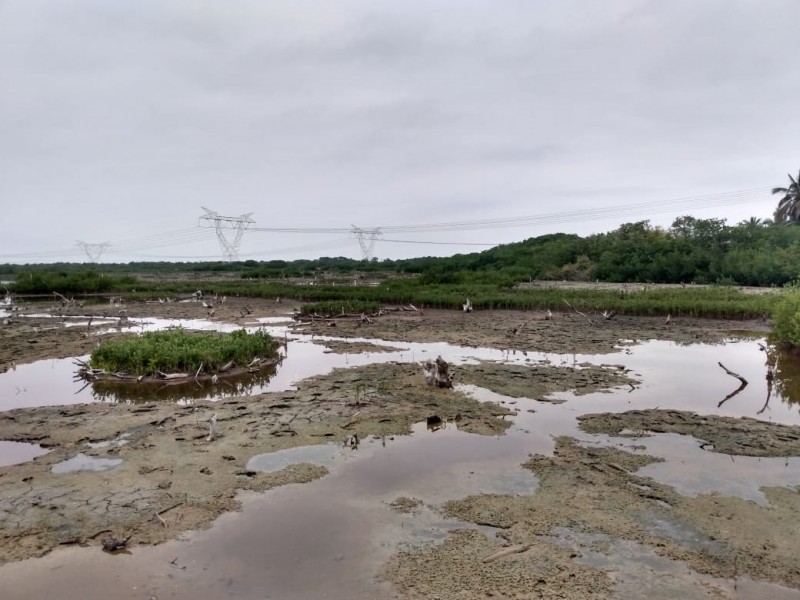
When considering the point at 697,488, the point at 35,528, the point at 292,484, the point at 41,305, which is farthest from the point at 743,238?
the point at 41,305

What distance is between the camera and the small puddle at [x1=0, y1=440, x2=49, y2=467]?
8508mm

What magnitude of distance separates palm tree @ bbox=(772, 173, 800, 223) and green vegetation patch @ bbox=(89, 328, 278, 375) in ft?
184

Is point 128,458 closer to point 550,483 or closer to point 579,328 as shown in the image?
point 550,483

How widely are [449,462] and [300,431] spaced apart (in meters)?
2.99

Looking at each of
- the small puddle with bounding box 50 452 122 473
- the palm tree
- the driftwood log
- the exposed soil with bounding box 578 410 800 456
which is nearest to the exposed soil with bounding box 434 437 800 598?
the exposed soil with bounding box 578 410 800 456

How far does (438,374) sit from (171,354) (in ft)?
23.9

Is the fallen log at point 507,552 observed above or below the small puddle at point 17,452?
below

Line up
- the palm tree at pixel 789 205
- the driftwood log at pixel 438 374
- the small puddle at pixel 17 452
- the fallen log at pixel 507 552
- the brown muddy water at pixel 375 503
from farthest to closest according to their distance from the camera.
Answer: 1. the palm tree at pixel 789 205
2. the driftwood log at pixel 438 374
3. the small puddle at pixel 17 452
4. the fallen log at pixel 507 552
5. the brown muddy water at pixel 375 503

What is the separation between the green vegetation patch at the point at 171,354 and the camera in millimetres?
14211

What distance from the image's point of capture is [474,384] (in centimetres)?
1348

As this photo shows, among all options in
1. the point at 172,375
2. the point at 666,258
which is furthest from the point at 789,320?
the point at 666,258

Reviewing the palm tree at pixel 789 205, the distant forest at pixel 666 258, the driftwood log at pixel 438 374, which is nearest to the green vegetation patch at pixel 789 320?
the driftwood log at pixel 438 374

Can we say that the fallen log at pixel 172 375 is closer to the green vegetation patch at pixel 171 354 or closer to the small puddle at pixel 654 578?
the green vegetation patch at pixel 171 354

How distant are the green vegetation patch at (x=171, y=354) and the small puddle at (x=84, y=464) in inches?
224
